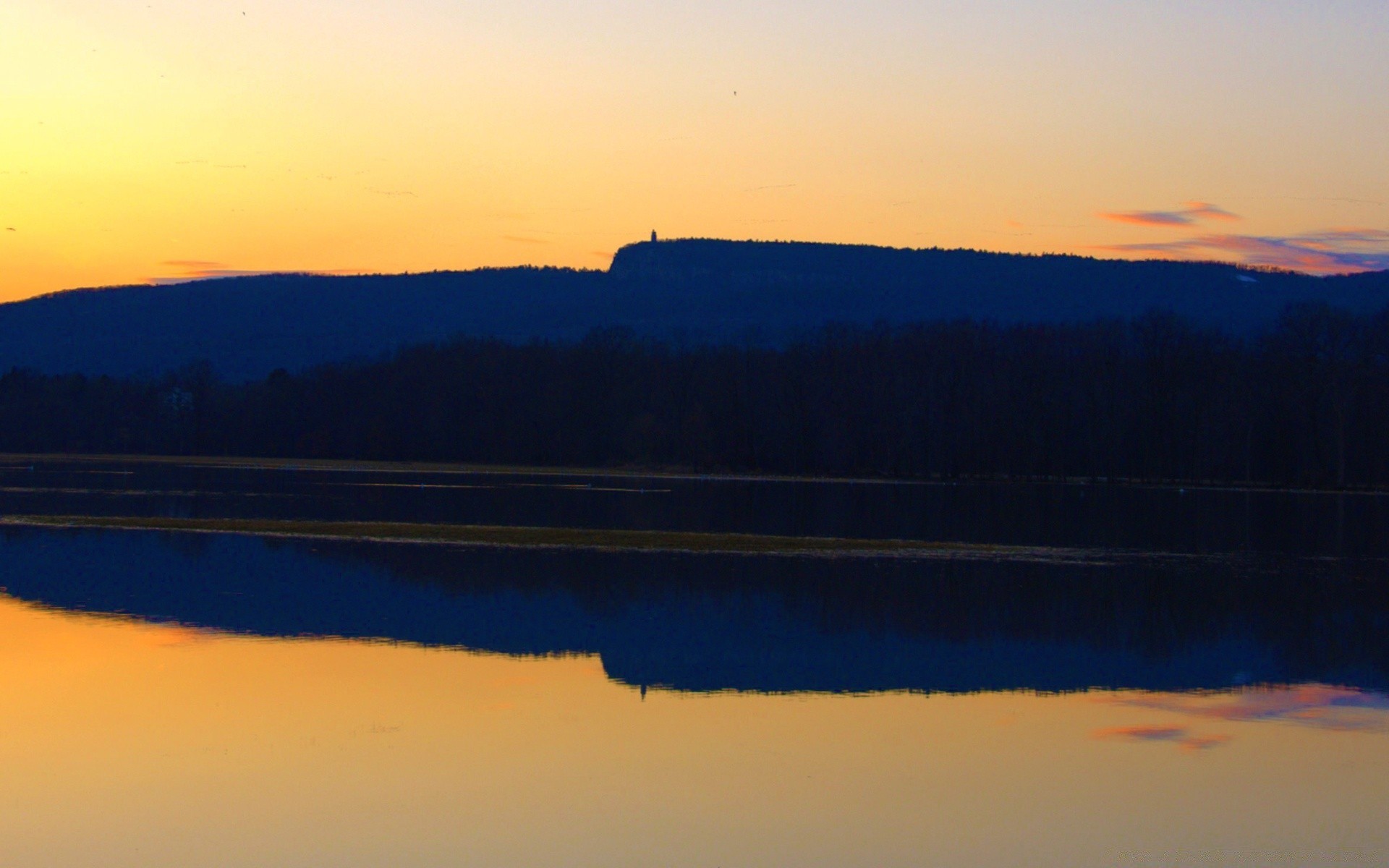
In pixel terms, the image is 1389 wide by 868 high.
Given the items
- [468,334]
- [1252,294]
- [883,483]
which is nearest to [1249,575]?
[883,483]

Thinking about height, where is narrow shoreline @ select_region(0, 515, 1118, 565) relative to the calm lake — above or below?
below

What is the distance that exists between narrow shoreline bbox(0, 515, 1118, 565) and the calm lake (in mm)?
980

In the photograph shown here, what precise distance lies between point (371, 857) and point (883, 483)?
8035 cm

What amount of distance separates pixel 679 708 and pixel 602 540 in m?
19.9

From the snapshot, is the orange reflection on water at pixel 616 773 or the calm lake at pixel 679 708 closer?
the orange reflection on water at pixel 616 773

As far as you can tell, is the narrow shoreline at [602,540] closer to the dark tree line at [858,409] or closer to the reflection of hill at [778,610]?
the reflection of hill at [778,610]

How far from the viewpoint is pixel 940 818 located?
12211 millimetres

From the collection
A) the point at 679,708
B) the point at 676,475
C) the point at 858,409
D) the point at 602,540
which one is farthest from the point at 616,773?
the point at 858,409

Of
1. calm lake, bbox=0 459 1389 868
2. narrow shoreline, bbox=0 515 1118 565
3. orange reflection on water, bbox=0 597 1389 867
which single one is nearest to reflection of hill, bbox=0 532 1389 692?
calm lake, bbox=0 459 1389 868

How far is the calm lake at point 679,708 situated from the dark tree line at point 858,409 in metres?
61.6

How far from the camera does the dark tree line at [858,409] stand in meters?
92.4

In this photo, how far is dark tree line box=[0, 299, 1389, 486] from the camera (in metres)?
92.4

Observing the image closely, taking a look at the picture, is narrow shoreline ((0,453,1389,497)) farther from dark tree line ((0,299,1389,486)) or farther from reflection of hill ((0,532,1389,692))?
reflection of hill ((0,532,1389,692))

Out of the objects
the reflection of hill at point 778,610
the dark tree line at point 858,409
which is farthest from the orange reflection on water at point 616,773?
the dark tree line at point 858,409
